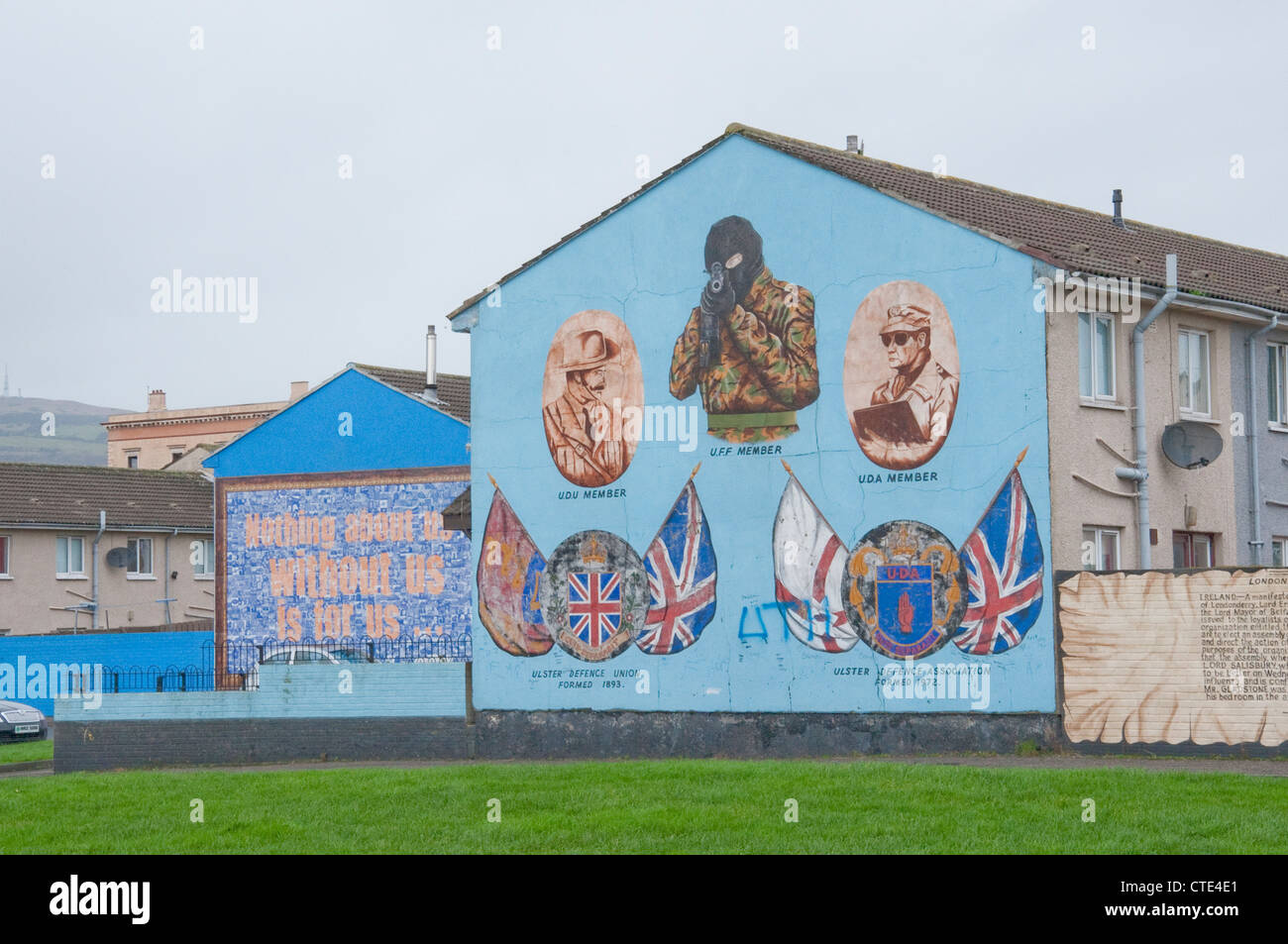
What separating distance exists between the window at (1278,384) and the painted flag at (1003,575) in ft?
19.6

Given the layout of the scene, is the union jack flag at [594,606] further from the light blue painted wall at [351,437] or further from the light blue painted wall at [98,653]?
the light blue painted wall at [98,653]

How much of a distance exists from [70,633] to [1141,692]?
1131 inches

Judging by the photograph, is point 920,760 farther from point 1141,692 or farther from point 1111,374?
point 1111,374

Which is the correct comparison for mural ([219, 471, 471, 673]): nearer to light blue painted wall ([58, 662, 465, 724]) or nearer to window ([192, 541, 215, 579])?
light blue painted wall ([58, 662, 465, 724])

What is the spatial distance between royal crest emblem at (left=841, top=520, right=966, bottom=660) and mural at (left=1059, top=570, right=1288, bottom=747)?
1.43 m

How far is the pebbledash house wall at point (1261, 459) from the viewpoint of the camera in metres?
23.3

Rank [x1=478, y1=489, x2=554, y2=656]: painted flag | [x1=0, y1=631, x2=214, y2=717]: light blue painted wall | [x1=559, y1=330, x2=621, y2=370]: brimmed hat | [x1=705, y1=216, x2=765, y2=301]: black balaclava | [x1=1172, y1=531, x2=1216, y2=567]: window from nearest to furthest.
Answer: [x1=1172, y1=531, x2=1216, y2=567]: window
[x1=705, y1=216, x2=765, y2=301]: black balaclava
[x1=559, y1=330, x2=621, y2=370]: brimmed hat
[x1=478, y1=489, x2=554, y2=656]: painted flag
[x1=0, y1=631, x2=214, y2=717]: light blue painted wall

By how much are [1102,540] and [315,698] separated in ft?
37.1

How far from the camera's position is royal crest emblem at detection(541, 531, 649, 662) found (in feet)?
75.2

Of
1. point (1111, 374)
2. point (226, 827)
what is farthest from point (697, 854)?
point (1111, 374)

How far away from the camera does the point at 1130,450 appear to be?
21453 mm

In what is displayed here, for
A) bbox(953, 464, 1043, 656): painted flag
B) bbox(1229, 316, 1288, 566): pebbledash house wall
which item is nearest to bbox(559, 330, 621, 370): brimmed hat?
bbox(953, 464, 1043, 656): painted flag

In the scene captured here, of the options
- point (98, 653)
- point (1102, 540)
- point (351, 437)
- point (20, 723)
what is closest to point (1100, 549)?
point (1102, 540)

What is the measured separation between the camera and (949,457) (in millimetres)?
20719
